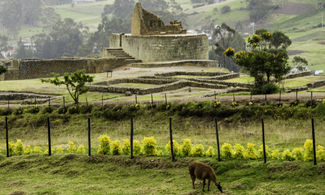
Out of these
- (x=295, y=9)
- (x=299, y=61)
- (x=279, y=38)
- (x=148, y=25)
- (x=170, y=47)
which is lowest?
(x=299, y=61)

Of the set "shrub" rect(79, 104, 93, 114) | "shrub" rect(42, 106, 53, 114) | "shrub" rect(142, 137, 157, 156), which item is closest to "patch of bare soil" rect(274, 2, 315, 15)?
"shrub" rect(79, 104, 93, 114)

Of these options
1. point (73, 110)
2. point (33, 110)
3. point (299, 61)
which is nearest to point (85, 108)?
point (73, 110)

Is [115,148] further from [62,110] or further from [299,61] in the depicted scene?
[299,61]

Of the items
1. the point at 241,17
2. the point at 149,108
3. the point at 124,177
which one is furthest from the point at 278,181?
the point at 241,17

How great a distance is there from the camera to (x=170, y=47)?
5381 centimetres

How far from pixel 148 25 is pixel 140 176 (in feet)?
148

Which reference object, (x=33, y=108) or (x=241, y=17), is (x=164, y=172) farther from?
(x=241, y=17)

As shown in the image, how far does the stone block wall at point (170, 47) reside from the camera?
53875 mm

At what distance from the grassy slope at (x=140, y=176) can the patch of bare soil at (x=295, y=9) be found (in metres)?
109

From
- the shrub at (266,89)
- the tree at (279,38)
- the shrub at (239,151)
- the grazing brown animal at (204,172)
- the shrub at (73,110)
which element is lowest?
the grazing brown animal at (204,172)

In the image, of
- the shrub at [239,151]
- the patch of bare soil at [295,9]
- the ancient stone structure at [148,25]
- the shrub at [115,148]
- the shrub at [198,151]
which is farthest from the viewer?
the patch of bare soil at [295,9]

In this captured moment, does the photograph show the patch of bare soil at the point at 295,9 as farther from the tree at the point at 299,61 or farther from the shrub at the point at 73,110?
the shrub at the point at 73,110

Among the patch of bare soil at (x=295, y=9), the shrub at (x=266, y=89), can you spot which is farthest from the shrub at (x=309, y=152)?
the patch of bare soil at (x=295, y=9)

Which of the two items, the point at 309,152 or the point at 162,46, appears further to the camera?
the point at 162,46
